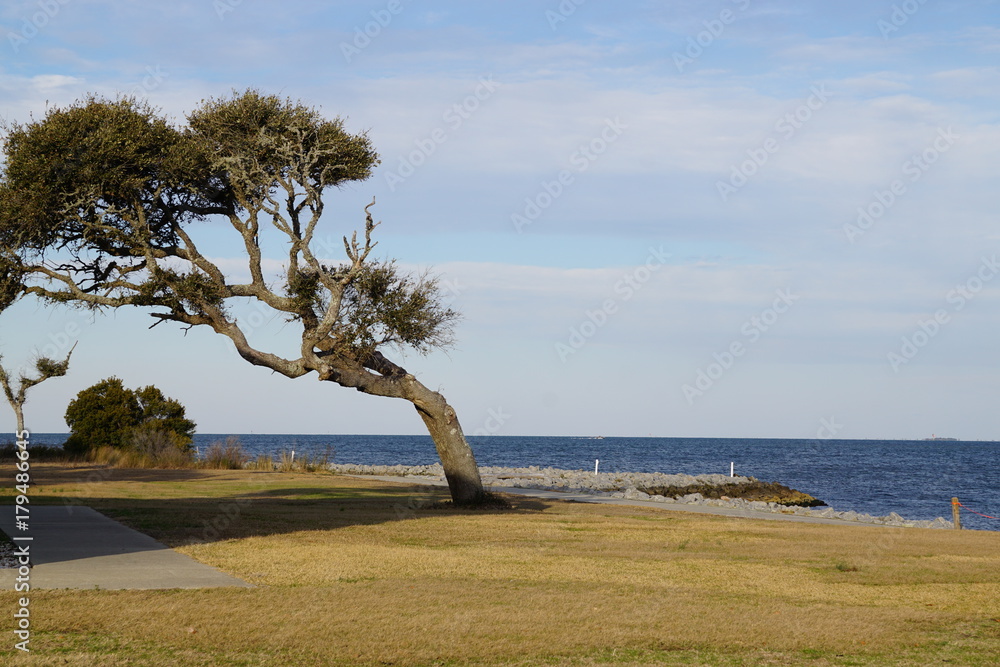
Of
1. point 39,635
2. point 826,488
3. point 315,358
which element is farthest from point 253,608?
point 826,488

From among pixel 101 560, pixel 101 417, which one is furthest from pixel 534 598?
pixel 101 417

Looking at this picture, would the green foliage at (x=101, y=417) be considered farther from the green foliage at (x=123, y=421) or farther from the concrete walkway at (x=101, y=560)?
the concrete walkway at (x=101, y=560)

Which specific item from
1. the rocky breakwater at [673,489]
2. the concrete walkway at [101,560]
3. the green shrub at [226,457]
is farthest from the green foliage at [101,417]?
the concrete walkway at [101,560]

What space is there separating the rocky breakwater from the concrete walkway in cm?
1456

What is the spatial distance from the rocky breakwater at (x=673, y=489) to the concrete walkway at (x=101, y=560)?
47.8 feet

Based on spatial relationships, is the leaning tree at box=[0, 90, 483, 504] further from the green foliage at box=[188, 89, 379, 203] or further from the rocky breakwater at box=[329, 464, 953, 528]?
the rocky breakwater at box=[329, 464, 953, 528]

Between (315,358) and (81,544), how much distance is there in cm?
664

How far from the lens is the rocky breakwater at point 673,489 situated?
2548 cm

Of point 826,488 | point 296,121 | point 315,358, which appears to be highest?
point 296,121

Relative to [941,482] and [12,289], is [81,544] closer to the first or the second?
[12,289]

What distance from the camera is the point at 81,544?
1291 cm

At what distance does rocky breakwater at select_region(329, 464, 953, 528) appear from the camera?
25484 mm

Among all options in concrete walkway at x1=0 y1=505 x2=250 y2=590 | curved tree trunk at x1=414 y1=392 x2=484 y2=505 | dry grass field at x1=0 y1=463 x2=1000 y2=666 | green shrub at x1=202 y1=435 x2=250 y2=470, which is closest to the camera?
dry grass field at x1=0 y1=463 x2=1000 y2=666

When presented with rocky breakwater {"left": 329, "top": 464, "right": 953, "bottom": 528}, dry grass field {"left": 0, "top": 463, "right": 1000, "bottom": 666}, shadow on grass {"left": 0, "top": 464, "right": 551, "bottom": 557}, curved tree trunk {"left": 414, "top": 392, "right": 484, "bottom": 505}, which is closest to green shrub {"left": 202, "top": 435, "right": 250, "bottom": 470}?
shadow on grass {"left": 0, "top": 464, "right": 551, "bottom": 557}
